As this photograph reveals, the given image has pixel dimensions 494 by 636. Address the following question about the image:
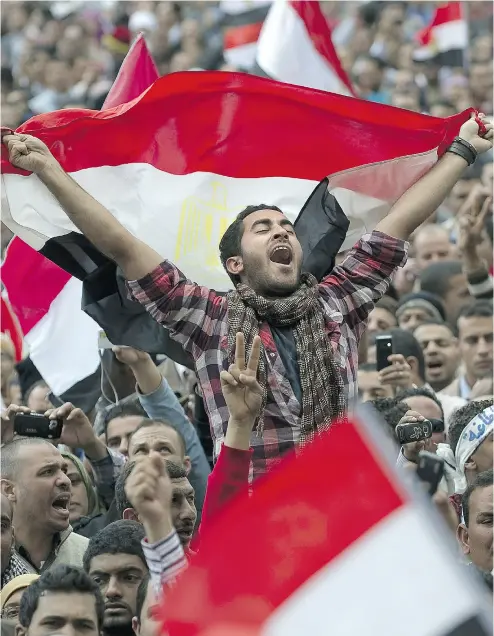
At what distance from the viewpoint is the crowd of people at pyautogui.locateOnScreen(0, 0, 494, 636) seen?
5039mm

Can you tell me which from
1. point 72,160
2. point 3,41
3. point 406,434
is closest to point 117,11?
point 3,41

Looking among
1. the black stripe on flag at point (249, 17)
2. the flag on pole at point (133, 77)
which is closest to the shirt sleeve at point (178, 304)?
the flag on pole at point (133, 77)

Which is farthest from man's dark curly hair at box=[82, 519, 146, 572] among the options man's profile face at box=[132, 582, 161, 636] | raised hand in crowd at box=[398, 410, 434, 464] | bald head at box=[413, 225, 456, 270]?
bald head at box=[413, 225, 456, 270]

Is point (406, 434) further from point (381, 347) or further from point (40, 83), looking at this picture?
point (40, 83)

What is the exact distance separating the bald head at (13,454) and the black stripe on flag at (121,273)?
0.97m

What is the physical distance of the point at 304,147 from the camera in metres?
6.64

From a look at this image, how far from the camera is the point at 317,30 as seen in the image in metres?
9.05

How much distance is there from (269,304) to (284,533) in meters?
1.63

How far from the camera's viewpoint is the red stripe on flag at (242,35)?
15053mm

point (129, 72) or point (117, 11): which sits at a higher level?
point (117, 11)

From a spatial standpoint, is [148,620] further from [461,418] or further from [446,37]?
[446,37]

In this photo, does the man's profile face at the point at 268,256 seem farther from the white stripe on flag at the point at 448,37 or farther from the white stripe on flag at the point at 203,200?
the white stripe on flag at the point at 448,37

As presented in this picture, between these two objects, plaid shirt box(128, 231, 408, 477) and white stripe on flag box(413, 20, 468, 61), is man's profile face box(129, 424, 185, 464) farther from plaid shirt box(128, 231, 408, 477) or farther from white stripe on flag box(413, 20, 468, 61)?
white stripe on flag box(413, 20, 468, 61)

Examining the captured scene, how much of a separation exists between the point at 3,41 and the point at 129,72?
12.5 m
